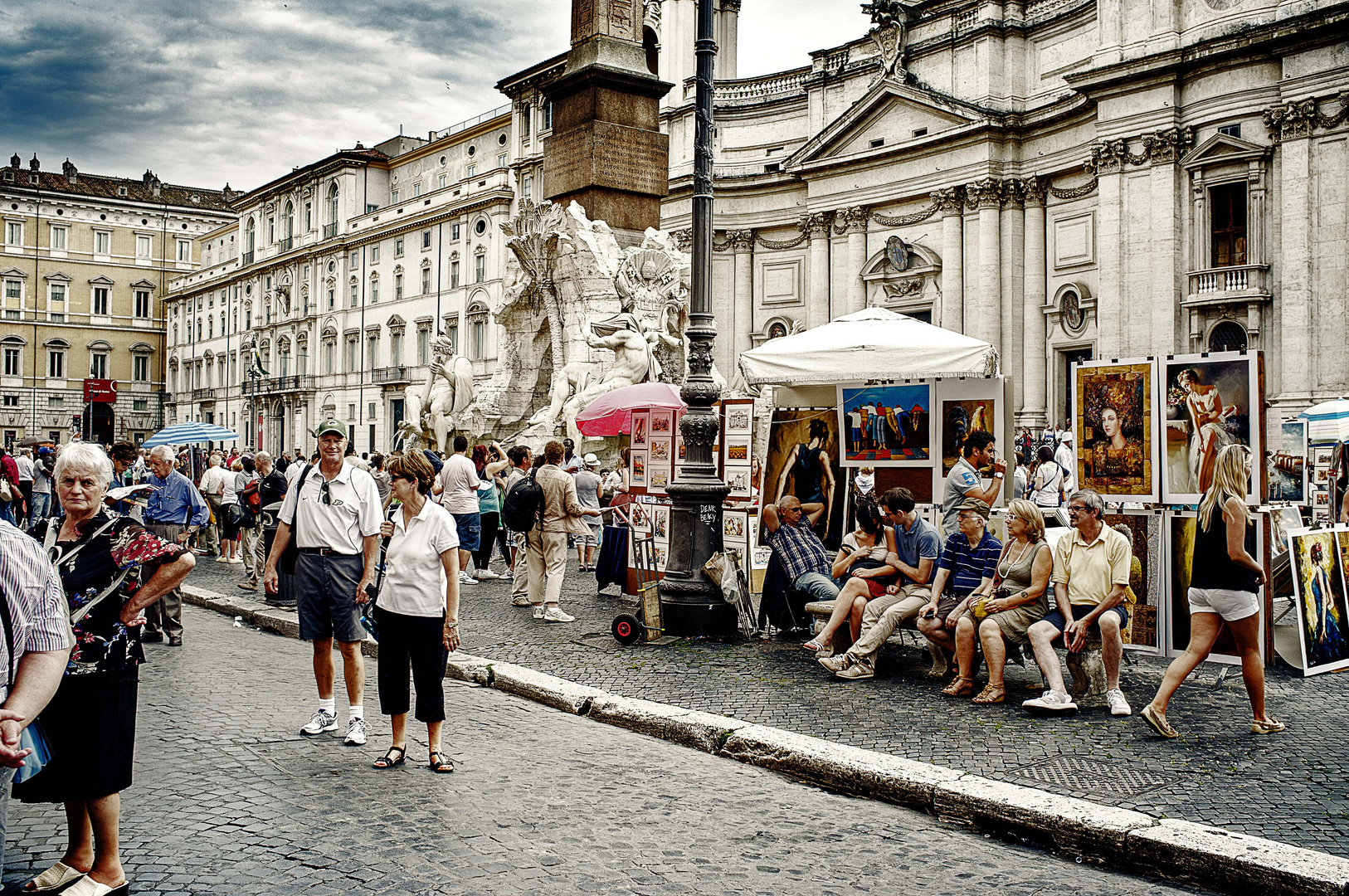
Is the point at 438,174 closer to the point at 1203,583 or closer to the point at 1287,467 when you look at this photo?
the point at 1287,467

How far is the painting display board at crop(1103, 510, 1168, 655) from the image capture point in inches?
307

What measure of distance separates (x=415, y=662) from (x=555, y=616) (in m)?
4.65

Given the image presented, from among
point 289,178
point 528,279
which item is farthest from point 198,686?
point 289,178

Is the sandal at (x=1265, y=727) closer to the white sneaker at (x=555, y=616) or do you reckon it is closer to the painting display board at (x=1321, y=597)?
the painting display board at (x=1321, y=597)

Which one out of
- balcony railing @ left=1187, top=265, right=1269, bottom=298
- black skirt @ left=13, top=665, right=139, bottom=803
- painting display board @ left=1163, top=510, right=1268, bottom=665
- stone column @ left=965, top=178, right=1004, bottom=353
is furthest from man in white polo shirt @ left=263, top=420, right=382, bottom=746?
stone column @ left=965, top=178, right=1004, bottom=353

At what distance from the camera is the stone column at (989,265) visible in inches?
1396

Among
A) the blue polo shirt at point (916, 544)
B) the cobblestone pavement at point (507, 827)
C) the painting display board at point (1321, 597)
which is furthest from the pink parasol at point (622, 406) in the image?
the cobblestone pavement at point (507, 827)

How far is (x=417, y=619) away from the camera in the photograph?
5.73 m

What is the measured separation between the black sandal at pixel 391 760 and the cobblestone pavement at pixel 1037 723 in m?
1.90

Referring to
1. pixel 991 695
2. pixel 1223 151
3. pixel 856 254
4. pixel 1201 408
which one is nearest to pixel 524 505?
pixel 991 695

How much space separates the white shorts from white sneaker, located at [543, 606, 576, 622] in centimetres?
576

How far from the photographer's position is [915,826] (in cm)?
505

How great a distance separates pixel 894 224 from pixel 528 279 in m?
23.0

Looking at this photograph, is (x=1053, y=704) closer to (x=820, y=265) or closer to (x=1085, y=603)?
(x=1085, y=603)
